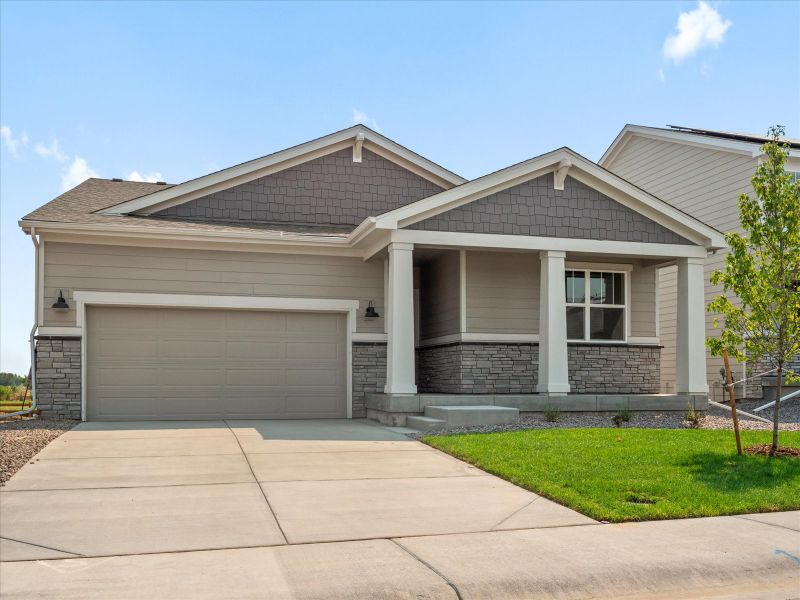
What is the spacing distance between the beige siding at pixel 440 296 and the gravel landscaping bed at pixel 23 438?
7.30 meters

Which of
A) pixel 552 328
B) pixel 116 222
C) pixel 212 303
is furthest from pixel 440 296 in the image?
pixel 116 222

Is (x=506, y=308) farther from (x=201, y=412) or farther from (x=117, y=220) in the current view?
(x=117, y=220)

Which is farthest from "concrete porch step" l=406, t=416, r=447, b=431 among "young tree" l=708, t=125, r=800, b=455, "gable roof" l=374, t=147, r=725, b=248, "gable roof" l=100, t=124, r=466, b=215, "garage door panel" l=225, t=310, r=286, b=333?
"gable roof" l=100, t=124, r=466, b=215

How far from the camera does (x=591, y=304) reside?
16719 mm

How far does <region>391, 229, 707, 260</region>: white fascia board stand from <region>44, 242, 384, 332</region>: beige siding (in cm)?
228

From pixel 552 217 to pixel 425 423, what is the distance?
4842mm

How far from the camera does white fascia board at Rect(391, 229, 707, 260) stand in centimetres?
1413

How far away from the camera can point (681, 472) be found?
29.7 feet

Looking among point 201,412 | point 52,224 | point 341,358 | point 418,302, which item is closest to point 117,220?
point 52,224

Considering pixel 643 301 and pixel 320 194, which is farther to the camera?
pixel 320 194

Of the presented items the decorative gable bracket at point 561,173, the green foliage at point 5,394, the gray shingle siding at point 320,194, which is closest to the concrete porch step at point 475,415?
the decorative gable bracket at point 561,173

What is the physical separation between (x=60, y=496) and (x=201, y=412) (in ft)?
25.2

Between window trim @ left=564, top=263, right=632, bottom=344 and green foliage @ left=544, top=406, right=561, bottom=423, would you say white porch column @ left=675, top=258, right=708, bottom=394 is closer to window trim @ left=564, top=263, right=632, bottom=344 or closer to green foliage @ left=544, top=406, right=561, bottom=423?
window trim @ left=564, top=263, right=632, bottom=344

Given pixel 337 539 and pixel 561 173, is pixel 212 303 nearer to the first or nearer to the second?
pixel 561 173
